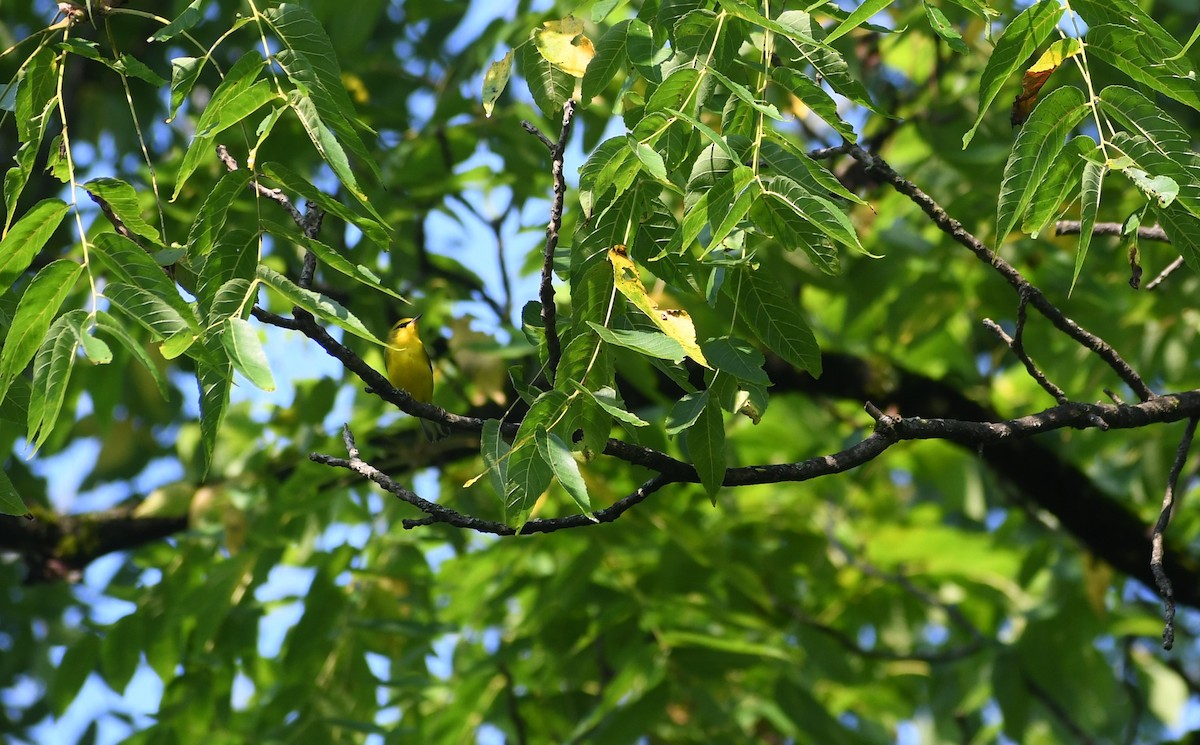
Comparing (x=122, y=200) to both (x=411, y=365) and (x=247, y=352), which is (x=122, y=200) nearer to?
(x=247, y=352)

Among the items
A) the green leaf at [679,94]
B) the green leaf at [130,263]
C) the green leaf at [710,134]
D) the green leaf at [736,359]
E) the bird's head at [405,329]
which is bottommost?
the green leaf at [736,359]

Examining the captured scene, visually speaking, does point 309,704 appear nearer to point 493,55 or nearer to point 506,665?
point 506,665

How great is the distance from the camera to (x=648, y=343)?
1.87 m

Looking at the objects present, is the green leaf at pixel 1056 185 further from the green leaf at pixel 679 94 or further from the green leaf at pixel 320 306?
the green leaf at pixel 320 306

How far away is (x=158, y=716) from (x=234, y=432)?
4.90 ft

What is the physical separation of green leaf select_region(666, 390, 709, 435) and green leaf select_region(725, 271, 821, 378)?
0.19 m

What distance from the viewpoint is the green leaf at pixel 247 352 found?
1.82m

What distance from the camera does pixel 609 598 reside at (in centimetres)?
495

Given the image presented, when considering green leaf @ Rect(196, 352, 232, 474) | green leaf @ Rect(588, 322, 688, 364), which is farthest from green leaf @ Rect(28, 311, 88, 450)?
green leaf @ Rect(588, 322, 688, 364)

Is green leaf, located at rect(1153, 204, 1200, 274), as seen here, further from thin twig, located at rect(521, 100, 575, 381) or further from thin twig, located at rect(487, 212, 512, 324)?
thin twig, located at rect(487, 212, 512, 324)

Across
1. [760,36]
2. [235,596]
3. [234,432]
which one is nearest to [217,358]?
[760,36]

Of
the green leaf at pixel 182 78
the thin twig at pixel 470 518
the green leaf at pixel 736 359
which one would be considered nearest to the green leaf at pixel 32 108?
the green leaf at pixel 182 78

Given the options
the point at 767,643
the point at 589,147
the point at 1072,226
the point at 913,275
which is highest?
the point at 589,147

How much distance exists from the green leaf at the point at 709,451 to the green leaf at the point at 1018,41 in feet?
2.20
